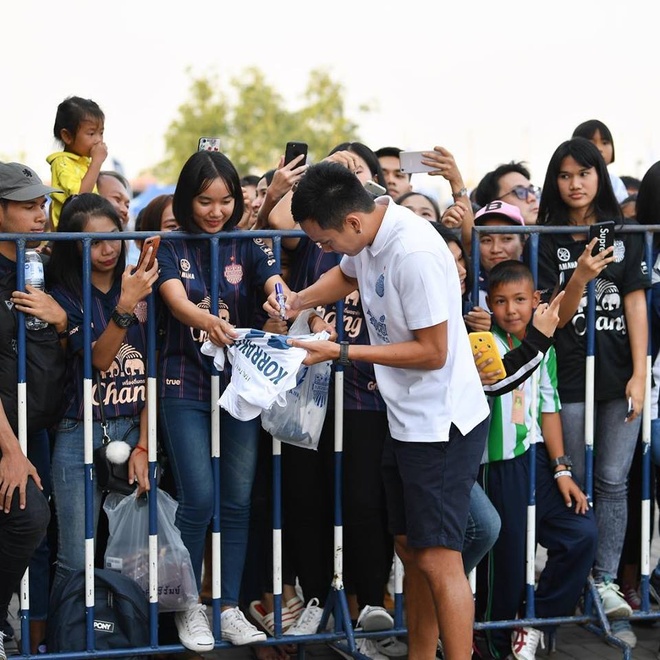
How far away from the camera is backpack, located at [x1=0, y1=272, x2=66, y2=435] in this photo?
4254 mm

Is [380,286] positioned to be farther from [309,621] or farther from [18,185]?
[309,621]

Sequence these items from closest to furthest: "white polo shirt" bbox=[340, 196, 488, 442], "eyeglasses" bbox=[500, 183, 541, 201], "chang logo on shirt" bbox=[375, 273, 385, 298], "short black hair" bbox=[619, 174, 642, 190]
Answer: "white polo shirt" bbox=[340, 196, 488, 442] < "chang logo on shirt" bbox=[375, 273, 385, 298] < "eyeglasses" bbox=[500, 183, 541, 201] < "short black hair" bbox=[619, 174, 642, 190]

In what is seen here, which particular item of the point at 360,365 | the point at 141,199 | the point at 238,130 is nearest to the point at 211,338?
the point at 360,365

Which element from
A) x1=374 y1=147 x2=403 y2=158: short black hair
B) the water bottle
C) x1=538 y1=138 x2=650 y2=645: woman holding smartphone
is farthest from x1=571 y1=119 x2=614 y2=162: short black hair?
the water bottle

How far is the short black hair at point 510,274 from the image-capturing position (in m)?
4.68

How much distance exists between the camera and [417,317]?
394 cm

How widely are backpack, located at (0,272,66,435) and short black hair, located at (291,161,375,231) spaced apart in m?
1.14

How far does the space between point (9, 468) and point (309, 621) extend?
1.51 metres

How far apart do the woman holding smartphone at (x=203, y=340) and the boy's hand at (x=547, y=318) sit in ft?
3.52

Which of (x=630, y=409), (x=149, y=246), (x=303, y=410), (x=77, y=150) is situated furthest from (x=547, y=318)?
(x=77, y=150)

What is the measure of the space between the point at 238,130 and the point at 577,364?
29751 millimetres

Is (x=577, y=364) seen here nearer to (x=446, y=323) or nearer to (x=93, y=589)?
(x=446, y=323)

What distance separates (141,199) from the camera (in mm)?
15156

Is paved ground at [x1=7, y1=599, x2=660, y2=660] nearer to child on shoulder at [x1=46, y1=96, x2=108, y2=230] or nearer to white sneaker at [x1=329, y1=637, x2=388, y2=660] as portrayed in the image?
white sneaker at [x1=329, y1=637, x2=388, y2=660]
